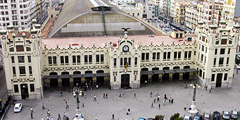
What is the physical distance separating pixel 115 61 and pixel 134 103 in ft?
42.7

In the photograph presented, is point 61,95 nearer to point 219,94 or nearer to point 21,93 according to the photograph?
point 21,93

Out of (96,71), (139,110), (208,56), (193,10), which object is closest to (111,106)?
(139,110)

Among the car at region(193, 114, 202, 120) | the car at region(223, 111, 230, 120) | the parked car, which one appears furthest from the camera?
the car at region(223, 111, 230, 120)

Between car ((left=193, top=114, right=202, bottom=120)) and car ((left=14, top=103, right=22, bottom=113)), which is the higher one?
car ((left=14, top=103, right=22, bottom=113))

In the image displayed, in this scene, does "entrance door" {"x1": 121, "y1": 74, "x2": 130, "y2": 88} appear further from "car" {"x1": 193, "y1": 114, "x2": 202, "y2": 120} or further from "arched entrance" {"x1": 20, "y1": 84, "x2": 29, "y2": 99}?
"arched entrance" {"x1": 20, "y1": 84, "x2": 29, "y2": 99}

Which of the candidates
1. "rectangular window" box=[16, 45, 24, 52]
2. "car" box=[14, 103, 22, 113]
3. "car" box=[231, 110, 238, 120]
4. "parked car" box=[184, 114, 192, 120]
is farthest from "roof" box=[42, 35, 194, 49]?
"car" box=[231, 110, 238, 120]

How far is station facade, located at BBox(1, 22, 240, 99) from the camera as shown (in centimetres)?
6912

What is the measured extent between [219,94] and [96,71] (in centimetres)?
3465

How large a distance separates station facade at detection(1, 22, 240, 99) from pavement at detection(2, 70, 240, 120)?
293cm

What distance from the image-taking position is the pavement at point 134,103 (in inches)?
2527

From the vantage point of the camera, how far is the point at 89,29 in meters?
A: 96.4

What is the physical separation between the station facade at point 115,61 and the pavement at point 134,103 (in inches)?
115

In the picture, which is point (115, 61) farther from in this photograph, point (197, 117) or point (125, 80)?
point (197, 117)

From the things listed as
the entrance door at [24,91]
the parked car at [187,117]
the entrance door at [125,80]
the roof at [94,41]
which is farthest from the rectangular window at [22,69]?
the parked car at [187,117]
